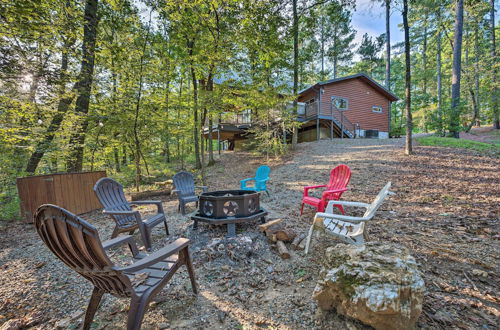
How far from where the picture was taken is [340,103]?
14906 mm

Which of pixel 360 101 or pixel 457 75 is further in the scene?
pixel 360 101

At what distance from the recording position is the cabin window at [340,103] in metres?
14.6

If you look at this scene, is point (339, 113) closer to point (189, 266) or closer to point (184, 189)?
point (184, 189)

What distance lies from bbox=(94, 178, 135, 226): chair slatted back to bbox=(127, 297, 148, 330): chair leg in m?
2.04

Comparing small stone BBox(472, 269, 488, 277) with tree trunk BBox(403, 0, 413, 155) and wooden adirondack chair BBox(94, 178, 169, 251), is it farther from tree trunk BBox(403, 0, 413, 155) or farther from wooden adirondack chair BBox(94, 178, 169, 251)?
tree trunk BBox(403, 0, 413, 155)

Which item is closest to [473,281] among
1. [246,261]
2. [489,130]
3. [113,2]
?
[246,261]

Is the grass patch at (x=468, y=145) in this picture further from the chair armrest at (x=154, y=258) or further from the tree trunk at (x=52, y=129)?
the tree trunk at (x=52, y=129)

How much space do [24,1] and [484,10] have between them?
21577mm

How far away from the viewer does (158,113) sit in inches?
283

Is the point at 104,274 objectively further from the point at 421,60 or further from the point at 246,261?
the point at 421,60

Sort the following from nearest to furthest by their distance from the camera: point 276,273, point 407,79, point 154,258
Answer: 1. point 154,258
2. point 276,273
3. point 407,79

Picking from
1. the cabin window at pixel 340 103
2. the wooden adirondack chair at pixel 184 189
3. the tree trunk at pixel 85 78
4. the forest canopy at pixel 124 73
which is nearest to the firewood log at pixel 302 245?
the wooden adirondack chair at pixel 184 189

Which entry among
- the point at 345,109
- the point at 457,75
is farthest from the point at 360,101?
the point at 457,75

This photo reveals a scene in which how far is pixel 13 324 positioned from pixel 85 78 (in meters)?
5.16
